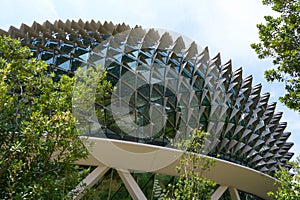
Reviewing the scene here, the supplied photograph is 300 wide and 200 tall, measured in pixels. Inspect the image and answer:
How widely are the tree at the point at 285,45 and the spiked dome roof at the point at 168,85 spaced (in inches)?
341

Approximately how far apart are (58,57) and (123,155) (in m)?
9.29

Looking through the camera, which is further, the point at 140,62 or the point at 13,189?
the point at 140,62

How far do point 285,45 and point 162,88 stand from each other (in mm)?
10174

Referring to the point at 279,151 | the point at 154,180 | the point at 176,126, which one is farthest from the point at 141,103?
the point at 279,151

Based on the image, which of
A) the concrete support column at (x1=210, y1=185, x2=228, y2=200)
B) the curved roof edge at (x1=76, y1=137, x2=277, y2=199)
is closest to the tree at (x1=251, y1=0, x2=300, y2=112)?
the curved roof edge at (x1=76, y1=137, x2=277, y2=199)

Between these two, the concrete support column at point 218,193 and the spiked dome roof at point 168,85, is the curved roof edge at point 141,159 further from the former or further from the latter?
the spiked dome roof at point 168,85

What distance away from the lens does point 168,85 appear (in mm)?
19031

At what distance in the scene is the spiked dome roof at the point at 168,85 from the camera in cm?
1762

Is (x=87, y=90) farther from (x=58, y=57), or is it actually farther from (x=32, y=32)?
(x=32, y=32)

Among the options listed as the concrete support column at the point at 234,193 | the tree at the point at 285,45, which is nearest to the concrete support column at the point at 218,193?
the concrete support column at the point at 234,193

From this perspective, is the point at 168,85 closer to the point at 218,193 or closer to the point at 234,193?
the point at 218,193

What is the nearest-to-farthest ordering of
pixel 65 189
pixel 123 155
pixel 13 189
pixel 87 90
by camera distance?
pixel 13 189
pixel 65 189
pixel 87 90
pixel 123 155

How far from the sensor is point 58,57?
1970cm

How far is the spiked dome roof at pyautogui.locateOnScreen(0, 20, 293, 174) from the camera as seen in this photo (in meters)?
17.6
